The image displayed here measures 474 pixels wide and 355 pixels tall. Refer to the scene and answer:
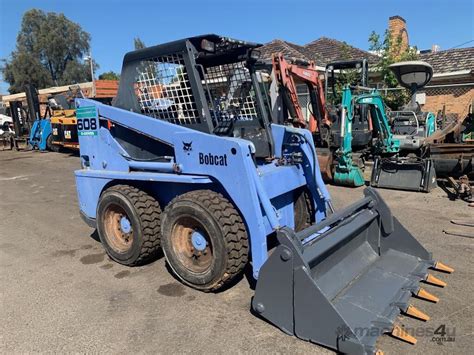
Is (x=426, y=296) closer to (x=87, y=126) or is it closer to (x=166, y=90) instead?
(x=166, y=90)

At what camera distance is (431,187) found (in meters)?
7.77

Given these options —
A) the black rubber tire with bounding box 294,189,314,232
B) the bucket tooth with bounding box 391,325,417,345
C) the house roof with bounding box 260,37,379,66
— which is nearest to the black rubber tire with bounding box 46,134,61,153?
the house roof with bounding box 260,37,379,66

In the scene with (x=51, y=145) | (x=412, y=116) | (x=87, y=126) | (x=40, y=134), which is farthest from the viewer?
(x=40, y=134)

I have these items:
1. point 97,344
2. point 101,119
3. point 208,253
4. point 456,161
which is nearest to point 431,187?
point 456,161

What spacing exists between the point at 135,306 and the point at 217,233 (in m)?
1.02

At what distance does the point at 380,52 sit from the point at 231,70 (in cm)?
1402

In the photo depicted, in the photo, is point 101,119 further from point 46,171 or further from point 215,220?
point 46,171

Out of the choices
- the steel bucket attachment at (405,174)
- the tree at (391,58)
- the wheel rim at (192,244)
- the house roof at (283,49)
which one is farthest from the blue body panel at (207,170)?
the house roof at (283,49)

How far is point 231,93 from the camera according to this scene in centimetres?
471

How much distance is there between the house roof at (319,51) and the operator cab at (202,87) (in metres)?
14.5

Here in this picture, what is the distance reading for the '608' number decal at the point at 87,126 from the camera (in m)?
4.70

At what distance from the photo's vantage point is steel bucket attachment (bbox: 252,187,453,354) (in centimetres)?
278

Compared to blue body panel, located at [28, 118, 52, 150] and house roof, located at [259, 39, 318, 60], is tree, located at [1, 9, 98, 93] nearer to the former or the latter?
blue body panel, located at [28, 118, 52, 150]

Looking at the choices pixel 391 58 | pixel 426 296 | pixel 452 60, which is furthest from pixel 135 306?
pixel 452 60
